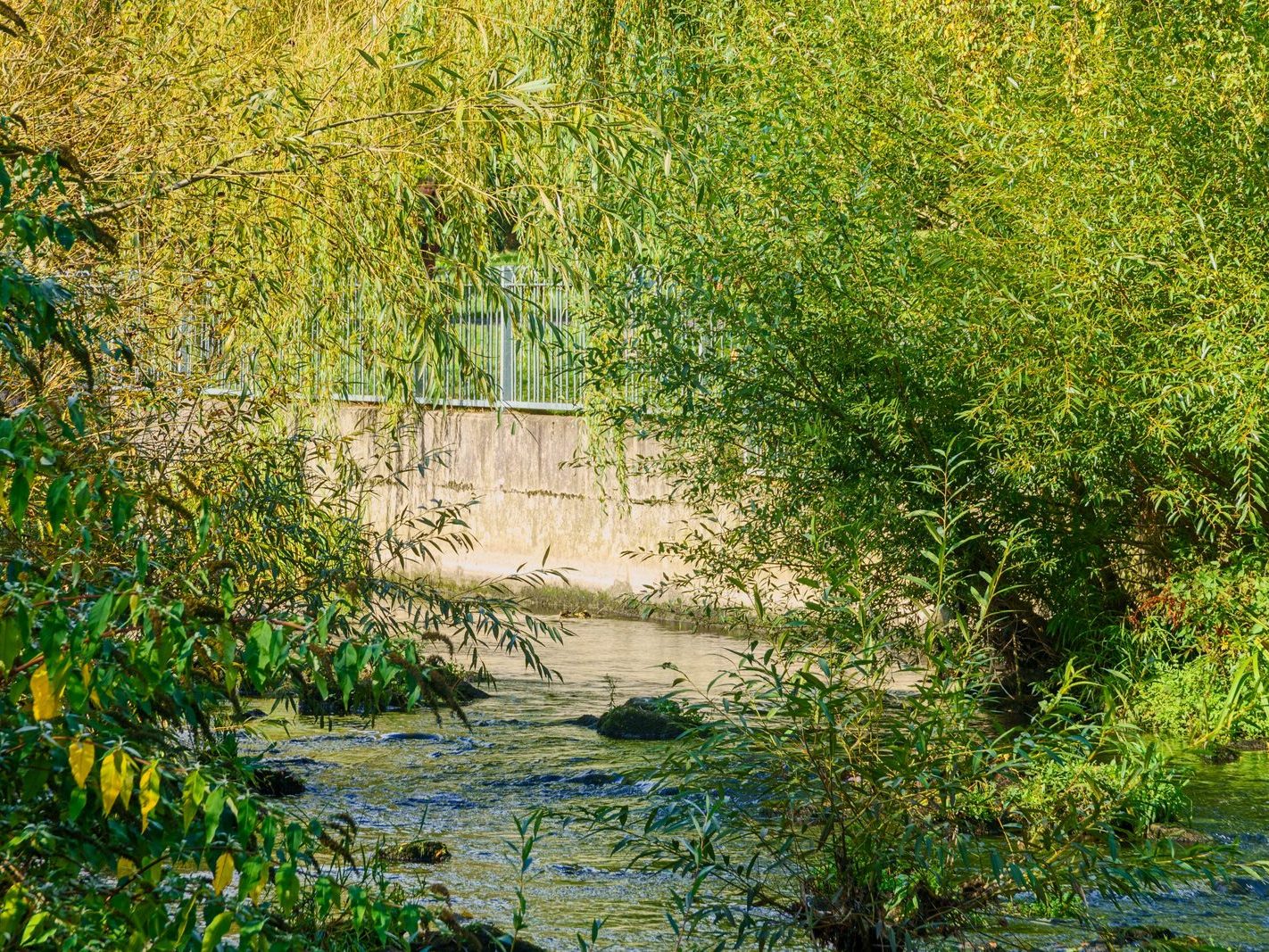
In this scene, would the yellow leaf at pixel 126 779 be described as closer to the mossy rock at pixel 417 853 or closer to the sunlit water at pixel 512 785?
the sunlit water at pixel 512 785

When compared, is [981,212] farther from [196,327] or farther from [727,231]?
[196,327]

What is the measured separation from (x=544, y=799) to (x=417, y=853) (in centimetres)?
118

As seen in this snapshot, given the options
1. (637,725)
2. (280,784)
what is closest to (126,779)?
(280,784)

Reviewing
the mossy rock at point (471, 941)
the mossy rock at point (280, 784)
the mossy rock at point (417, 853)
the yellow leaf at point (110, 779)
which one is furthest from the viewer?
the mossy rock at point (280, 784)

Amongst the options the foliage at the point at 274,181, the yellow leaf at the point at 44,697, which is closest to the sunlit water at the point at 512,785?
the foliage at the point at 274,181

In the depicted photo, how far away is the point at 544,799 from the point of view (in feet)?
23.8

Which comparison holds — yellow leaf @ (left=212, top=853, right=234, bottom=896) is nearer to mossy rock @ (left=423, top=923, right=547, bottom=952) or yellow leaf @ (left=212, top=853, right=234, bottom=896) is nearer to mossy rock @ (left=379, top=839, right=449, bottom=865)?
mossy rock @ (left=423, top=923, right=547, bottom=952)

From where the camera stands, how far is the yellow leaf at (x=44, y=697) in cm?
232

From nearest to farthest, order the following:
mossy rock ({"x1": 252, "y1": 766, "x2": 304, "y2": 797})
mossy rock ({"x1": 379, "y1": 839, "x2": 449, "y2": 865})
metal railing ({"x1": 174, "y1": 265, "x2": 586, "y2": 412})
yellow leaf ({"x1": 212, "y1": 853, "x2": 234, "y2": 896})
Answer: yellow leaf ({"x1": 212, "y1": 853, "x2": 234, "y2": 896}) → metal railing ({"x1": 174, "y1": 265, "x2": 586, "y2": 412}) → mossy rock ({"x1": 379, "y1": 839, "x2": 449, "y2": 865}) → mossy rock ({"x1": 252, "y1": 766, "x2": 304, "y2": 797})

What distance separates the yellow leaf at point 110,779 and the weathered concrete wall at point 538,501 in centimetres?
995

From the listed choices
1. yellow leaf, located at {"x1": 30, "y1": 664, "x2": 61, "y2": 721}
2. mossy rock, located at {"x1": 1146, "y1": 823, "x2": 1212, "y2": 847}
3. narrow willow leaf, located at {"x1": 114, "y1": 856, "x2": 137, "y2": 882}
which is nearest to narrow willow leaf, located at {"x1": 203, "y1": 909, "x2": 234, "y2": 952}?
narrow willow leaf, located at {"x1": 114, "y1": 856, "x2": 137, "y2": 882}

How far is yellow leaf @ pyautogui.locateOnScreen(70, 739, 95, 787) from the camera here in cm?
226

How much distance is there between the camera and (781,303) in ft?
24.6

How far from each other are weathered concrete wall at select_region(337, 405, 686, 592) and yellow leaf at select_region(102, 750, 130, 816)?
9949mm
